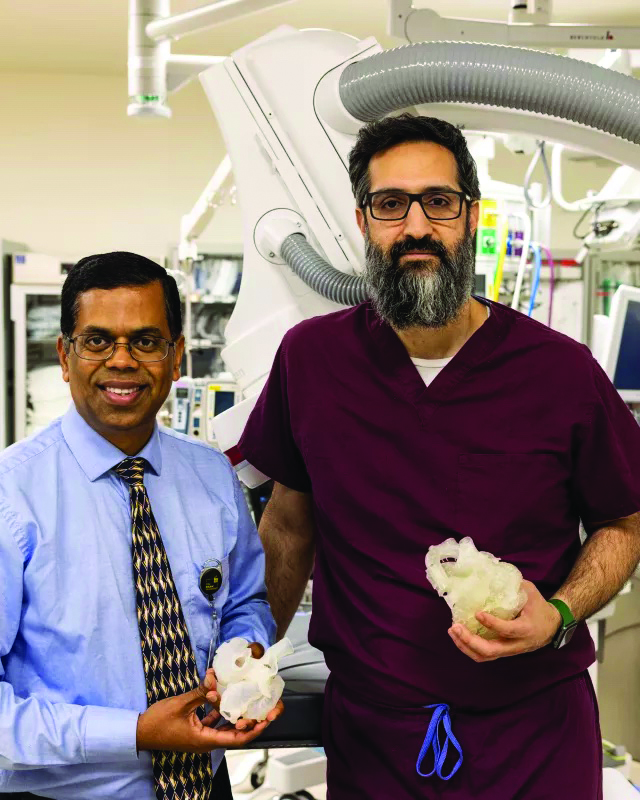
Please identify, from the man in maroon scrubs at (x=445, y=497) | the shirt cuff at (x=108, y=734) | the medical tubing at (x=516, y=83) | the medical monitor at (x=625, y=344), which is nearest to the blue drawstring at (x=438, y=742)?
the man in maroon scrubs at (x=445, y=497)

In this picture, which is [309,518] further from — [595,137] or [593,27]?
[593,27]

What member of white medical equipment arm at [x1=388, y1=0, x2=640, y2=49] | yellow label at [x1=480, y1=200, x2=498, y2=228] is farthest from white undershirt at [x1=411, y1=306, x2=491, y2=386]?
yellow label at [x1=480, y1=200, x2=498, y2=228]

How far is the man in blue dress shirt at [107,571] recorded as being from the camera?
120 cm

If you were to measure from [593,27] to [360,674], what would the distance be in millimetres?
1612

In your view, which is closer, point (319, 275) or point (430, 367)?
point (430, 367)

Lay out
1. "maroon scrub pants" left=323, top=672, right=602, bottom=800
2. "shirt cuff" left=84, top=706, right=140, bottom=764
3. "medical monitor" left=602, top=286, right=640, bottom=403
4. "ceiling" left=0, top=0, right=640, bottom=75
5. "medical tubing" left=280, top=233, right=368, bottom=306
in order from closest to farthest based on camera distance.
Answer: "shirt cuff" left=84, top=706, right=140, bottom=764
"maroon scrub pants" left=323, top=672, right=602, bottom=800
"medical tubing" left=280, top=233, right=368, bottom=306
"medical monitor" left=602, top=286, right=640, bottom=403
"ceiling" left=0, top=0, right=640, bottom=75

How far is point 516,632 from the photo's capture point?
123cm

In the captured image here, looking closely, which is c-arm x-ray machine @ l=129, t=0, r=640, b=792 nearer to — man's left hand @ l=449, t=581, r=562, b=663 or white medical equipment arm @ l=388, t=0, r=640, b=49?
white medical equipment arm @ l=388, t=0, r=640, b=49

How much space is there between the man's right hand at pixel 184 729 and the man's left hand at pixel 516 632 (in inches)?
11.7

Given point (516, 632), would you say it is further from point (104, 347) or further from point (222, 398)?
point (222, 398)

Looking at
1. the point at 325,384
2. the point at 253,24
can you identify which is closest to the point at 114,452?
the point at 325,384

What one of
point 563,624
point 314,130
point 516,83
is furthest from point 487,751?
point 314,130

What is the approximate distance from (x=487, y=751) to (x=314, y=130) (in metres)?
1.32

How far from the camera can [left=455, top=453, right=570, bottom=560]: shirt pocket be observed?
1460 mm
